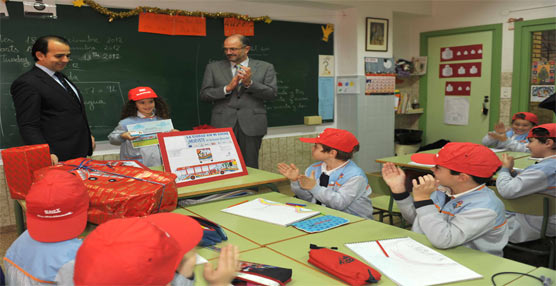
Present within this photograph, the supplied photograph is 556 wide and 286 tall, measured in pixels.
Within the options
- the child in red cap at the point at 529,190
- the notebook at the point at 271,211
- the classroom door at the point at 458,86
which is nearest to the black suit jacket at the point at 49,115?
the notebook at the point at 271,211

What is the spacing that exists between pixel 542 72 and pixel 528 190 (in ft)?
12.2

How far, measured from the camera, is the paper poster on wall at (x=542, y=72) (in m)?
5.41

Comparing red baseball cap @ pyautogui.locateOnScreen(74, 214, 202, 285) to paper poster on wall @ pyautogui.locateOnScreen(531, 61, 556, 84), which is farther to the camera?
paper poster on wall @ pyautogui.locateOnScreen(531, 61, 556, 84)

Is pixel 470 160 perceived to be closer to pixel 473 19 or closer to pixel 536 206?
pixel 536 206

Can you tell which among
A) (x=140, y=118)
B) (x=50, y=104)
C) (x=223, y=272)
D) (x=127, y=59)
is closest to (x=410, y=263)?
(x=223, y=272)

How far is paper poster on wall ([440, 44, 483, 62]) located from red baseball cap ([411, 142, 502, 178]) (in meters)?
4.84

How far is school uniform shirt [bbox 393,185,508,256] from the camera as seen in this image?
1.65 meters

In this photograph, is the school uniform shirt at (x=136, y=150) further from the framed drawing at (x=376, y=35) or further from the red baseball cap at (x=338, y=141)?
the framed drawing at (x=376, y=35)

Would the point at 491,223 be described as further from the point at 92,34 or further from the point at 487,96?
the point at 487,96

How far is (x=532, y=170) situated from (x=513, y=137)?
2.07m

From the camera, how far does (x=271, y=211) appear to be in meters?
2.21

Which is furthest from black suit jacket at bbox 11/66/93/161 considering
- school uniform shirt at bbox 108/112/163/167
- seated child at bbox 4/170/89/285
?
seated child at bbox 4/170/89/285

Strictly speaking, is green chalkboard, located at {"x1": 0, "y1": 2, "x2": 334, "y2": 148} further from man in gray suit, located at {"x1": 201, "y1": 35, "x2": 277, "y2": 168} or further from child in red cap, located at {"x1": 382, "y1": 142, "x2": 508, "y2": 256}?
child in red cap, located at {"x1": 382, "y1": 142, "x2": 508, "y2": 256}

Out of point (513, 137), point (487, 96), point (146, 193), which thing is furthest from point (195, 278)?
point (487, 96)
